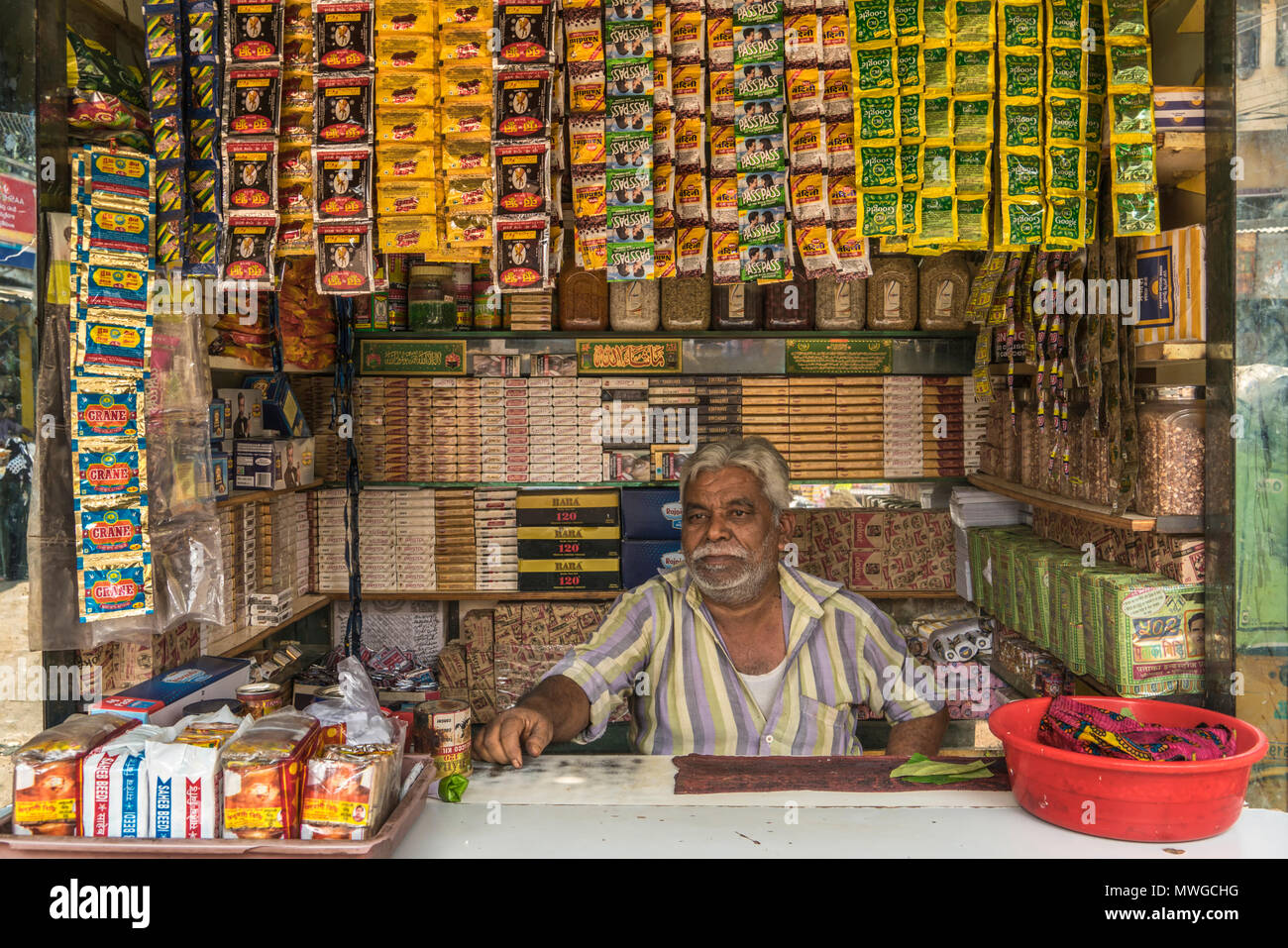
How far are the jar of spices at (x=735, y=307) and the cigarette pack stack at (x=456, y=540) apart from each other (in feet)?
4.69

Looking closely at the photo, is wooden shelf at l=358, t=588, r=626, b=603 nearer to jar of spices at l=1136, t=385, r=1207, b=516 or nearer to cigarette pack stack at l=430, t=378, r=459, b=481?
cigarette pack stack at l=430, t=378, r=459, b=481

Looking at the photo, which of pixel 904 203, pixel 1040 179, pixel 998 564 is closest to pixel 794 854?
pixel 904 203

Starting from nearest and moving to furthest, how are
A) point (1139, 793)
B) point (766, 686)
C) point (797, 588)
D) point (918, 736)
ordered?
point (1139, 793), point (918, 736), point (766, 686), point (797, 588)

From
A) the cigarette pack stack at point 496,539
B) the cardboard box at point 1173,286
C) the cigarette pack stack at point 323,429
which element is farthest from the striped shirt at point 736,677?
the cigarette pack stack at point 323,429

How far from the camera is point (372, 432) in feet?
14.3

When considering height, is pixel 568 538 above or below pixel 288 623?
above

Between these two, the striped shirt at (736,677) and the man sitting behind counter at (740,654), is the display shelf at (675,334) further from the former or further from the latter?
the striped shirt at (736,677)

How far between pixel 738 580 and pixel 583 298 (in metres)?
1.95

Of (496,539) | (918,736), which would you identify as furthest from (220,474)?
(918,736)

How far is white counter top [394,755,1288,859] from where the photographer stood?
1.50 m

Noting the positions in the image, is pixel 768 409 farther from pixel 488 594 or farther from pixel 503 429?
pixel 488 594

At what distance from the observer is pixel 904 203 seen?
2.42 metres

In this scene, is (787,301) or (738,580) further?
(787,301)

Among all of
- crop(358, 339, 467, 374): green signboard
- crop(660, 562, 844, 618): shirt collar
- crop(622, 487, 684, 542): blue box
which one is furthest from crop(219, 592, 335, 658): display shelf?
crop(660, 562, 844, 618): shirt collar
